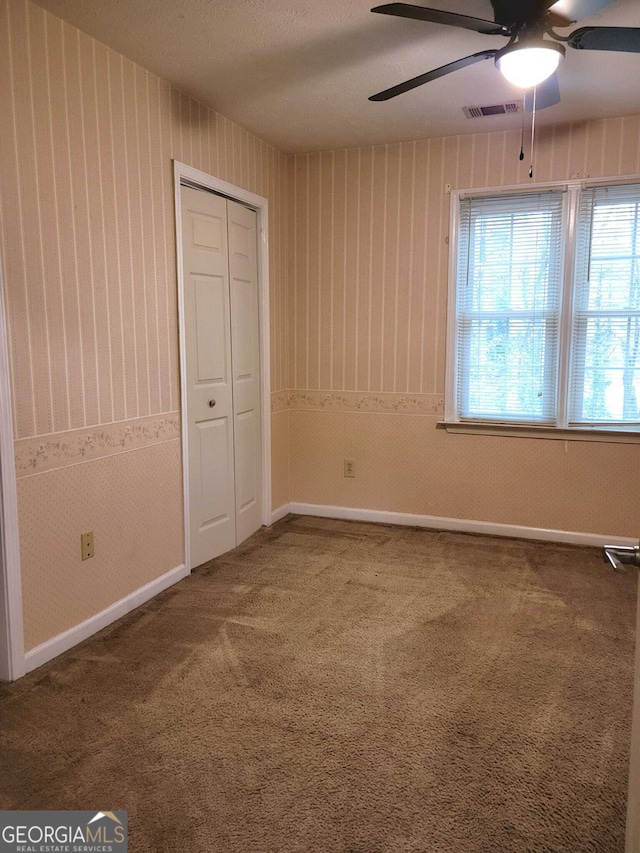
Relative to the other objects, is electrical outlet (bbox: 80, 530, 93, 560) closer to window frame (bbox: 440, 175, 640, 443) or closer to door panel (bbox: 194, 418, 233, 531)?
door panel (bbox: 194, 418, 233, 531)

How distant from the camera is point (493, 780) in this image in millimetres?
1758

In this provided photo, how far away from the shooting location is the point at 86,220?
8.29ft

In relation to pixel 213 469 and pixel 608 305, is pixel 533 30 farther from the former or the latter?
pixel 213 469

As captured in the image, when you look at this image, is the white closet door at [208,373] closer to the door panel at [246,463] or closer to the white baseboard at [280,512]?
the door panel at [246,463]

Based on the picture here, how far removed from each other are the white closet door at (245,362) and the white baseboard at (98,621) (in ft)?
2.47

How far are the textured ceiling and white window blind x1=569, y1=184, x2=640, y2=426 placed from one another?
1.72 ft

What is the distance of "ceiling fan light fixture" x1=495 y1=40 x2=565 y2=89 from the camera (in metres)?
2.04

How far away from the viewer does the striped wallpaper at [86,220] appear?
7.24ft

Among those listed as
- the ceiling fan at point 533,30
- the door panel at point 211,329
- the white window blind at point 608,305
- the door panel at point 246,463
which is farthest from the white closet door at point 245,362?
the white window blind at point 608,305

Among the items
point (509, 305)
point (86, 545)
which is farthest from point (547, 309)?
point (86, 545)

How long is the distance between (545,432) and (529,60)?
223 centimetres

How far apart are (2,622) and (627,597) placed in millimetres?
2840

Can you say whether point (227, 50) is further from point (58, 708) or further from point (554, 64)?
point (58, 708)

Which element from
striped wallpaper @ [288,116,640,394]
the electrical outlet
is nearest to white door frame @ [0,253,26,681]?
the electrical outlet
